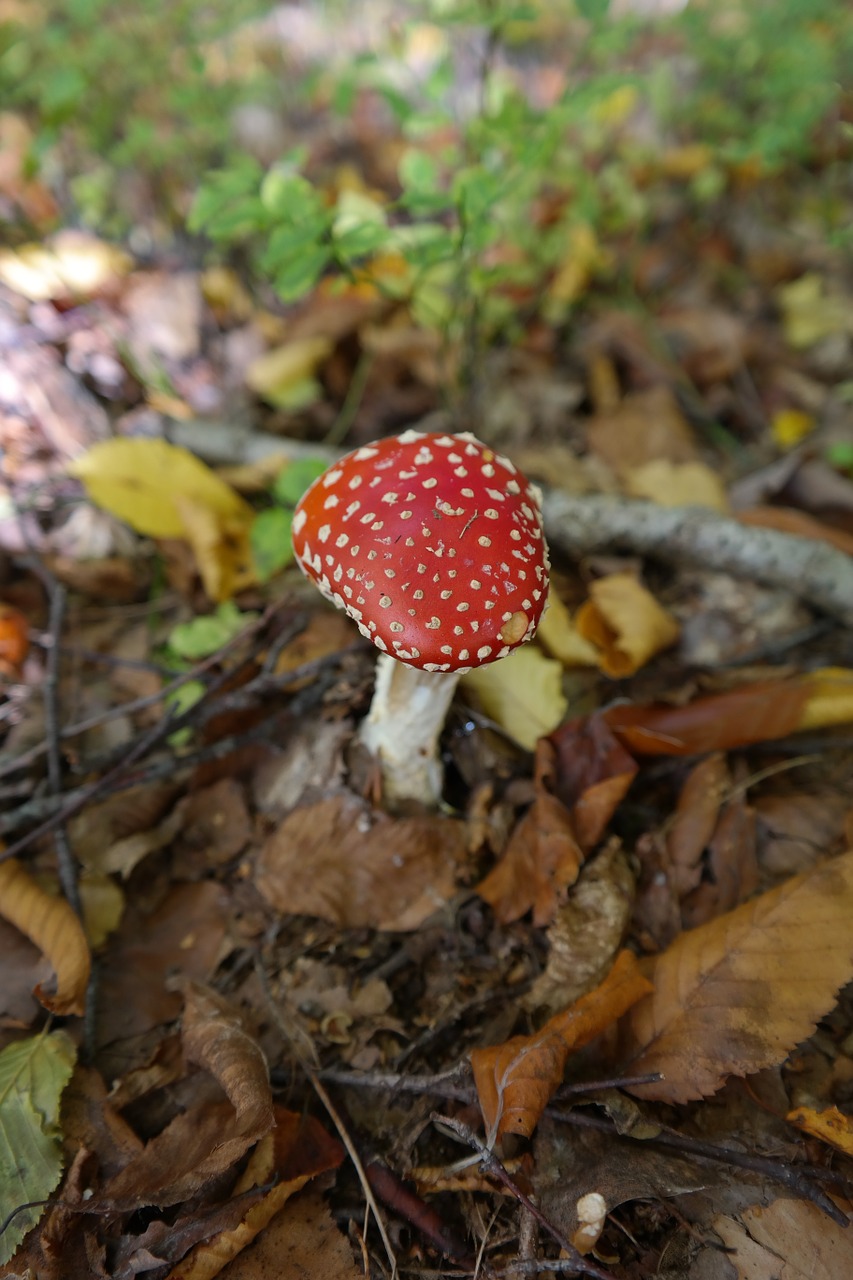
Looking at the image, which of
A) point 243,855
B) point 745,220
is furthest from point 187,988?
point 745,220

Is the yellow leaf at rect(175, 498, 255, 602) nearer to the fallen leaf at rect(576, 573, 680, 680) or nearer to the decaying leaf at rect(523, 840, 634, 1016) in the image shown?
the fallen leaf at rect(576, 573, 680, 680)

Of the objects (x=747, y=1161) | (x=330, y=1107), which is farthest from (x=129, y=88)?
(x=747, y=1161)

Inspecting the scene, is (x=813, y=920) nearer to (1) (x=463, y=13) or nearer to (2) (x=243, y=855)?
(2) (x=243, y=855)

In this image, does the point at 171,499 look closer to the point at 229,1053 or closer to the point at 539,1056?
the point at 229,1053

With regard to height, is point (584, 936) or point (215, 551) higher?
point (215, 551)

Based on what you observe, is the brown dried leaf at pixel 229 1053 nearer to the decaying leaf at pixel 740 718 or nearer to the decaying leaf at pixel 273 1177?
the decaying leaf at pixel 273 1177
